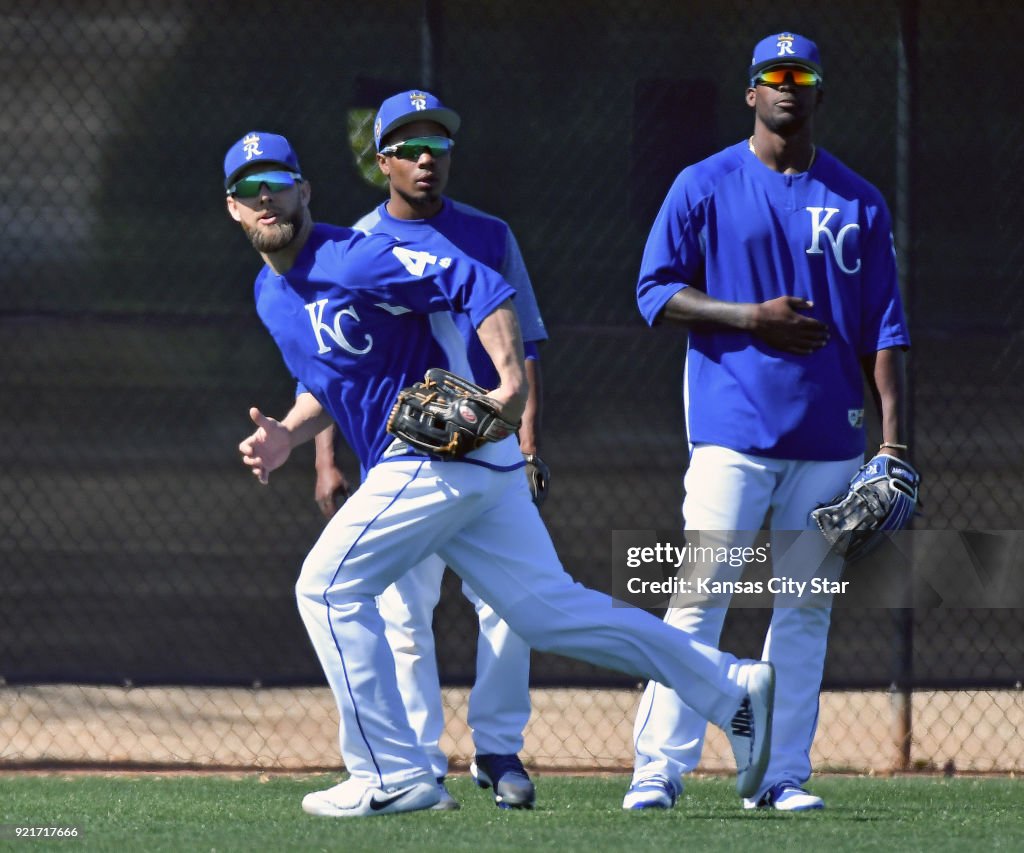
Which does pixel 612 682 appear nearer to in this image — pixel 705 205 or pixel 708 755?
pixel 708 755

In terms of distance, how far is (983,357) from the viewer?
6.50m

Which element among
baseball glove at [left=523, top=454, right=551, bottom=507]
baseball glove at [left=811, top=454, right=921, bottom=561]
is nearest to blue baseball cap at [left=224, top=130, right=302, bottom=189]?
baseball glove at [left=523, top=454, right=551, bottom=507]

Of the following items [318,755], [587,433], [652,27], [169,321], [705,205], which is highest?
[652,27]

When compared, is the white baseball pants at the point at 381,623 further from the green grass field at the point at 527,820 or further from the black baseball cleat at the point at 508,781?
the black baseball cleat at the point at 508,781

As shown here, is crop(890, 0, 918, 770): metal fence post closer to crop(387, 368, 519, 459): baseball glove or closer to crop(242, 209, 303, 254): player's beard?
crop(387, 368, 519, 459): baseball glove

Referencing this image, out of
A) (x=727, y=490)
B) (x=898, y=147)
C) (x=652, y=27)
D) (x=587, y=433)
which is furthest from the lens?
(x=587, y=433)

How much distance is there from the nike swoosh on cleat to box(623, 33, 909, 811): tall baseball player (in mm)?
655

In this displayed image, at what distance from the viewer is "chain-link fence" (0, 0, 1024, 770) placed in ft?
20.3

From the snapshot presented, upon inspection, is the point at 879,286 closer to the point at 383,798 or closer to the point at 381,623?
the point at 381,623

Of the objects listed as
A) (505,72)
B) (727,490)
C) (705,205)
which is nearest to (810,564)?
(727,490)

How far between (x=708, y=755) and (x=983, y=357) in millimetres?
1802

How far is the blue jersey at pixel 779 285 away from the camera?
14.7 ft

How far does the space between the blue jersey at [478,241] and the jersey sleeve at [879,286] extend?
927mm

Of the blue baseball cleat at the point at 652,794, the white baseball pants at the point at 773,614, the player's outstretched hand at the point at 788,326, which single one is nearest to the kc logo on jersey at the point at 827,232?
the player's outstretched hand at the point at 788,326
